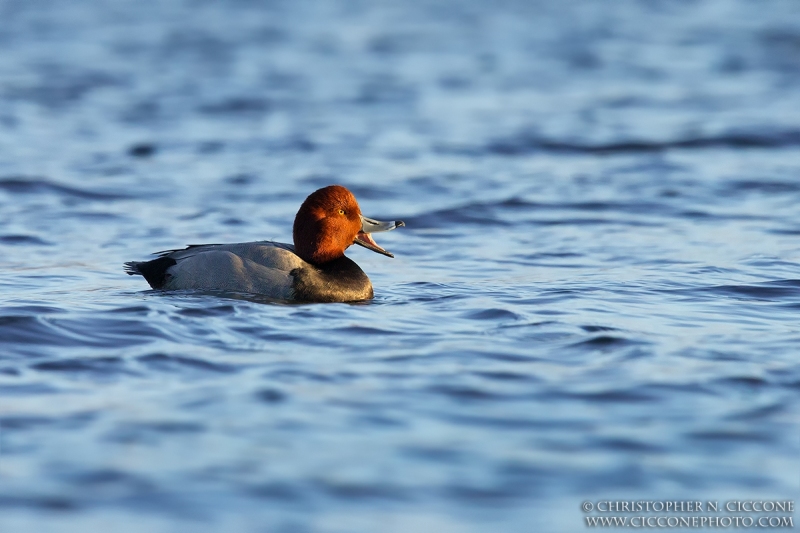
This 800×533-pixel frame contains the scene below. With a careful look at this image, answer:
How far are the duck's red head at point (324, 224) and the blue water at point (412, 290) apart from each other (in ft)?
1.85

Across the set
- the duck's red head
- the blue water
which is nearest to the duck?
the duck's red head

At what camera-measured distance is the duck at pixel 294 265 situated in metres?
8.22

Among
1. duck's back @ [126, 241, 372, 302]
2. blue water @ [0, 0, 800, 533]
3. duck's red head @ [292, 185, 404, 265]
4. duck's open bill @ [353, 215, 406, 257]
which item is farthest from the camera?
duck's open bill @ [353, 215, 406, 257]

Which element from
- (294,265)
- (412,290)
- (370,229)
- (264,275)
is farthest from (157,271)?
(412,290)

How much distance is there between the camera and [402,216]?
40.5 feet

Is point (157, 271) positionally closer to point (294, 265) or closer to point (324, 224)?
point (294, 265)

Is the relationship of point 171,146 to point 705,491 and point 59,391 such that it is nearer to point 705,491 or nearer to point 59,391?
point 59,391

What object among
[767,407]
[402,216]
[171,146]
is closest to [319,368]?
[767,407]

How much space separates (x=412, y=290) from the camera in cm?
884

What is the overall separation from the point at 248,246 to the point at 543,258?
115 inches

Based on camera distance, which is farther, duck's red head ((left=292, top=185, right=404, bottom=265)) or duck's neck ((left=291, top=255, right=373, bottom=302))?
duck's red head ((left=292, top=185, right=404, bottom=265))

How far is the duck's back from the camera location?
26.9ft

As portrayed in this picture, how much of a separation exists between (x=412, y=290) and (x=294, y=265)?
101cm

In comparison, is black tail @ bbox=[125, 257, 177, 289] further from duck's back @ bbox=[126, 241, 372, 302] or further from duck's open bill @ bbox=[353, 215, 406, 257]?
duck's open bill @ bbox=[353, 215, 406, 257]
